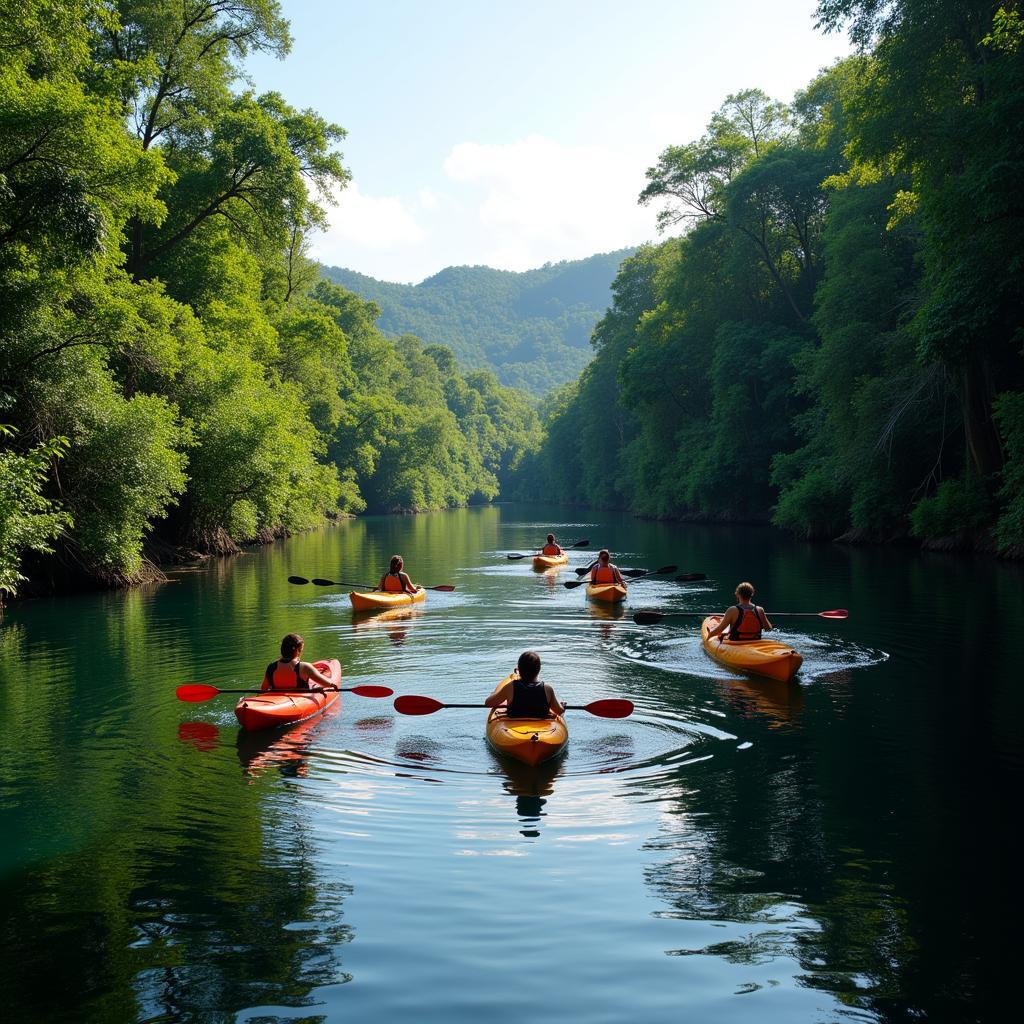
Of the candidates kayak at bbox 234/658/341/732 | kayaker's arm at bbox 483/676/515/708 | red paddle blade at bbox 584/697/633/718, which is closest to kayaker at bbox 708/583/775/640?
red paddle blade at bbox 584/697/633/718

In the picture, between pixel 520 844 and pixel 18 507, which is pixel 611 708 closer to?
pixel 520 844

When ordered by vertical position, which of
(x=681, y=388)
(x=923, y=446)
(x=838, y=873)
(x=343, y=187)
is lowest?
(x=838, y=873)

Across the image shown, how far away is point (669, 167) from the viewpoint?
5038 centimetres

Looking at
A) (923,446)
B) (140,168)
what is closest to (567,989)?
(140,168)

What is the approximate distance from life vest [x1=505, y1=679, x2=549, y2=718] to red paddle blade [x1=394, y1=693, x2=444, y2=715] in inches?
47.2

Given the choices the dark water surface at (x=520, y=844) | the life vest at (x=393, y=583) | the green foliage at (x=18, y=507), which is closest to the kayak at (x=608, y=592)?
the life vest at (x=393, y=583)

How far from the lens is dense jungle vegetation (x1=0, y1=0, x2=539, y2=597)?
664 inches

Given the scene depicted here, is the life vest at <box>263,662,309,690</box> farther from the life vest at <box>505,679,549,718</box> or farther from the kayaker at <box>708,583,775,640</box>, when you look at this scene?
the kayaker at <box>708,583,775,640</box>

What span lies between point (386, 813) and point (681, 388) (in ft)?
166

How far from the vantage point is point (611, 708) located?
32.4 feet

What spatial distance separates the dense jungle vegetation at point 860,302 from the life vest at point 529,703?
54.4ft

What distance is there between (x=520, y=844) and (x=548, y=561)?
21201 mm

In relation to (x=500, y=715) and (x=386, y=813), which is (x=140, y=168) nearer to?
(x=500, y=715)

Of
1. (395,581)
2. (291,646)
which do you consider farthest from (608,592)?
(291,646)
